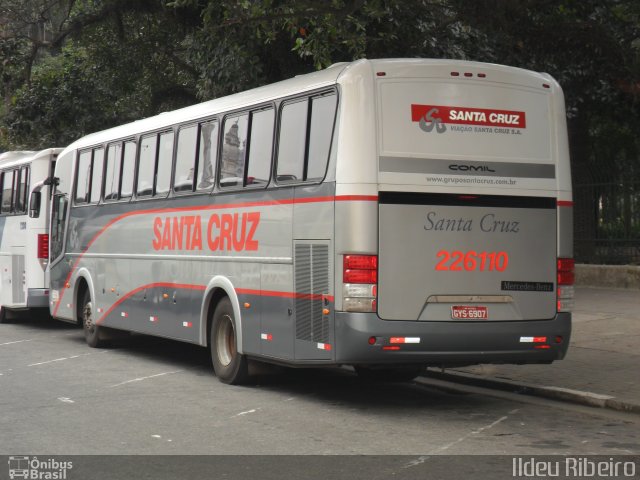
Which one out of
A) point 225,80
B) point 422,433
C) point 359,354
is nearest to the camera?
point 422,433

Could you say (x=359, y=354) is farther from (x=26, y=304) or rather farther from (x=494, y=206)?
(x=26, y=304)

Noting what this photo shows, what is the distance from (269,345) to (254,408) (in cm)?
94

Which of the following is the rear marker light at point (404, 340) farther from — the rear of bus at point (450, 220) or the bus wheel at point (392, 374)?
the bus wheel at point (392, 374)

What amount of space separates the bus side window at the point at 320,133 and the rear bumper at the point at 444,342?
150cm

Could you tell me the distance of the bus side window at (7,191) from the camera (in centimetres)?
2127

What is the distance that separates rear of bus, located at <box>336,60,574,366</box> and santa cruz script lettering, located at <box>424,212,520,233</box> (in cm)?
1

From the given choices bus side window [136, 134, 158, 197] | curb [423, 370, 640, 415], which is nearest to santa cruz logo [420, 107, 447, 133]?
curb [423, 370, 640, 415]

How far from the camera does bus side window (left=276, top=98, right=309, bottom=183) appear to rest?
11109 millimetres

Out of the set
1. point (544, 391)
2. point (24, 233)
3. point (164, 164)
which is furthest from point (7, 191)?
point (544, 391)

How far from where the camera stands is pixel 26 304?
66.0 feet

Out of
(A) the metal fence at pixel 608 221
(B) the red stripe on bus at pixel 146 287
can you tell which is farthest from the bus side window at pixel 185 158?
(A) the metal fence at pixel 608 221

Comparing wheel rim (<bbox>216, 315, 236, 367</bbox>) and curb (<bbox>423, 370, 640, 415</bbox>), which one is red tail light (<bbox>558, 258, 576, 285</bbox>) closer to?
curb (<bbox>423, 370, 640, 415</bbox>)

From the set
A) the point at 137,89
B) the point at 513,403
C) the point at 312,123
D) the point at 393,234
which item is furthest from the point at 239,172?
the point at 137,89

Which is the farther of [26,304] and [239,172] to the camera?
[26,304]
